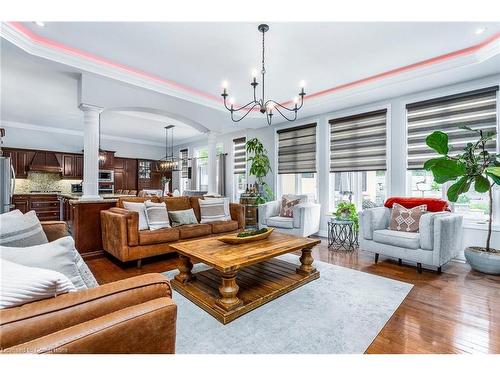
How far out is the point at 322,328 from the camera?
1.94m

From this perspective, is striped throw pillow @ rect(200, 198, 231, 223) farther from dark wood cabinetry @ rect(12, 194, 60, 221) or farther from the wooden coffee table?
dark wood cabinetry @ rect(12, 194, 60, 221)

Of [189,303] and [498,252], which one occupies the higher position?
[498,252]

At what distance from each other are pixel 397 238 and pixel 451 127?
2.01 m

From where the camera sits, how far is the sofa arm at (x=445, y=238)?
9.76 ft

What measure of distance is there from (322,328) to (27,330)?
1.82 meters

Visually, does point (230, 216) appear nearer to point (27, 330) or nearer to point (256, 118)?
point (256, 118)

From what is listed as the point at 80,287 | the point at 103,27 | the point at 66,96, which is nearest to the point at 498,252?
the point at 80,287

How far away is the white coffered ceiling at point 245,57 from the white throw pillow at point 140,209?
1865 mm

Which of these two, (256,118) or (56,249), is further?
(256,118)

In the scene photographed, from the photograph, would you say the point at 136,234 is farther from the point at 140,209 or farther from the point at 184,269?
the point at 184,269

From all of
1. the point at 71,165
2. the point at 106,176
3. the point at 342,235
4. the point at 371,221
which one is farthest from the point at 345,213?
the point at 71,165

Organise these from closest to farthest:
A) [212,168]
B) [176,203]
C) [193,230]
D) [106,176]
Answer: [193,230], [176,203], [212,168], [106,176]

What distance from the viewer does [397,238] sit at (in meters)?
3.29
